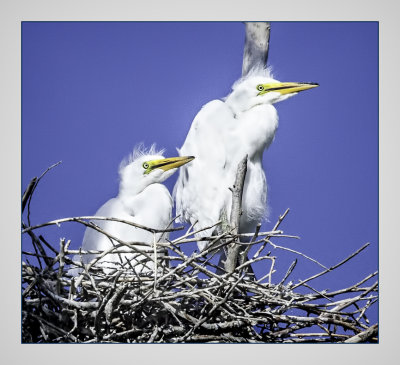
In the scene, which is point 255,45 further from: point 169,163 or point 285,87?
point 169,163

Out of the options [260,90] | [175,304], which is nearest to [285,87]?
[260,90]

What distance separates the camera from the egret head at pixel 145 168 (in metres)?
2.35

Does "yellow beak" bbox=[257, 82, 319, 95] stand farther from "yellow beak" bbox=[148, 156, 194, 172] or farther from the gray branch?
"yellow beak" bbox=[148, 156, 194, 172]

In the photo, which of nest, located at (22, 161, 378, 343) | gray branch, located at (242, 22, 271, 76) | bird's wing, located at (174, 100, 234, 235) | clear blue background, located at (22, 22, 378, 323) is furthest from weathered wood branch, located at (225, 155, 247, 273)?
gray branch, located at (242, 22, 271, 76)

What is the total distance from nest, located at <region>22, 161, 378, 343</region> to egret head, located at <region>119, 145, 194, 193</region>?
1.15 ft

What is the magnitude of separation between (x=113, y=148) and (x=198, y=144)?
313 mm

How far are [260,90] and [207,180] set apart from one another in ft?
1.20

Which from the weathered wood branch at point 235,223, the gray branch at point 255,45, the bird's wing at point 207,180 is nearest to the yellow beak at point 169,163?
the bird's wing at point 207,180

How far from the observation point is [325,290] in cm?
218

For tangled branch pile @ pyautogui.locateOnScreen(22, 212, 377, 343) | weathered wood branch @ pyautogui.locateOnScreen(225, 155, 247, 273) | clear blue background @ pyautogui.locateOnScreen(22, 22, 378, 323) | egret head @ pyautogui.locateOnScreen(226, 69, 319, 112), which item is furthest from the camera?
egret head @ pyautogui.locateOnScreen(226, 69, 319, 112)

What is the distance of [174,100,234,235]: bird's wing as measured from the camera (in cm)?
251

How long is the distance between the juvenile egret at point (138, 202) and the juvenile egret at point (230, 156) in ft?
0.36

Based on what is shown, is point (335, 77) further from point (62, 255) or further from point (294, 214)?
point (62, 255)

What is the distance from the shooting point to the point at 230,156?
255 centimetres
